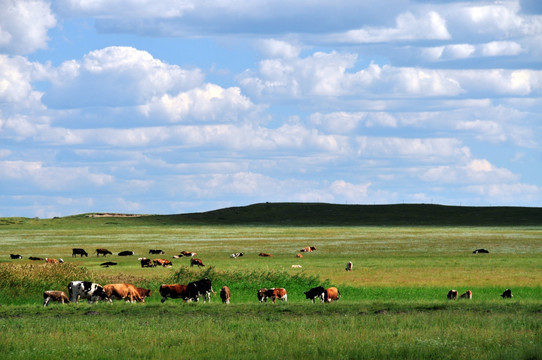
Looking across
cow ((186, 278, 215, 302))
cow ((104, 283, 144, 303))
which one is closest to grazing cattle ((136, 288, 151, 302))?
cow ((104, 283, 144, 303))

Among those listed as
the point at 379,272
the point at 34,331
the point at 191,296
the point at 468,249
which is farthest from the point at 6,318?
the point at 468,249

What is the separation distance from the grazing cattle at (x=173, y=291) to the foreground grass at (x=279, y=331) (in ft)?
16.9

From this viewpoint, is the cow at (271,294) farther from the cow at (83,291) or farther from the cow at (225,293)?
the cow at (83,291)

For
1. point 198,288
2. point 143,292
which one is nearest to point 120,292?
point 143,292

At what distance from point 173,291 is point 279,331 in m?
13.2

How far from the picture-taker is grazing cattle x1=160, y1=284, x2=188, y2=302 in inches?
1312

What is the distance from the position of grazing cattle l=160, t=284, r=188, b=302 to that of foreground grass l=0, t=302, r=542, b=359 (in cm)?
516

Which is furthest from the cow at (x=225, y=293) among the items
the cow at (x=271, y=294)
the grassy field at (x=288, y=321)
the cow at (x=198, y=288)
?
the grassy field at (x=288, y=321)

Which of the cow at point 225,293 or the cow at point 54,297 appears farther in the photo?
the cow at point 225,293

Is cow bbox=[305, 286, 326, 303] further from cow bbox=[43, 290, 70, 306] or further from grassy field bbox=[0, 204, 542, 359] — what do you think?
cow bbox=[43, 290, 70, 306]

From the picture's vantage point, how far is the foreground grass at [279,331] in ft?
61.0

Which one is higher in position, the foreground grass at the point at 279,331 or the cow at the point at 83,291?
the cow at the point at 83,291

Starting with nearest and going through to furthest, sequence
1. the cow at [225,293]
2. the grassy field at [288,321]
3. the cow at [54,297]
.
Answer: the grassy field at [288,321] < the cow at [54,297] < the cow at [225,293]

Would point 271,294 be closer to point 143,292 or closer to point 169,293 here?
point 169,293
